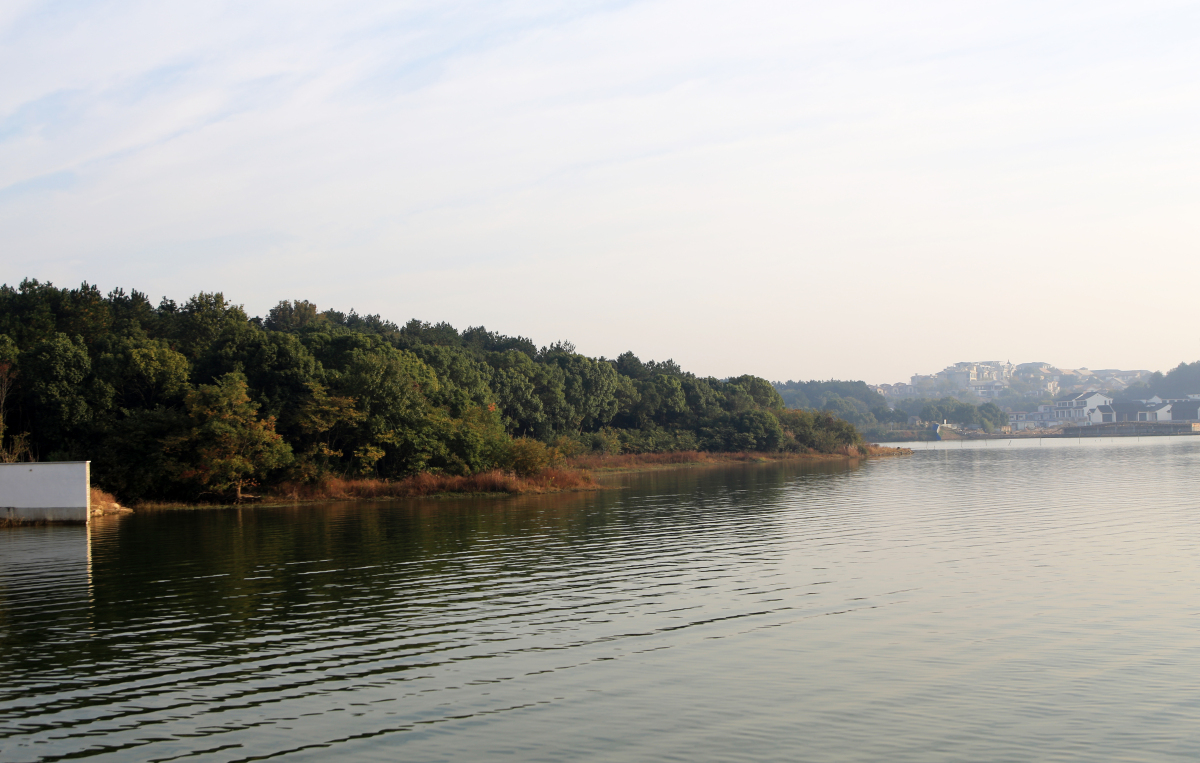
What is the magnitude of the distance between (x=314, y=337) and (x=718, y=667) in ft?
189

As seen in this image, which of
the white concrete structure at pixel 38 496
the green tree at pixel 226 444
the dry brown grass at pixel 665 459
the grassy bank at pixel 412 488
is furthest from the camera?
the dry brown grass at pixel 665 459

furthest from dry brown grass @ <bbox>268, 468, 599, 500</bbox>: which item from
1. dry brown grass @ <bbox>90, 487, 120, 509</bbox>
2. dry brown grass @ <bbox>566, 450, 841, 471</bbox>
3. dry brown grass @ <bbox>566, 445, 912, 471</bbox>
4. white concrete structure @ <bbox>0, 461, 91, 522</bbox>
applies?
dry brown grass @ <bbox>566, 450, 841, 471</bbox>

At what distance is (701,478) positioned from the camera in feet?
247

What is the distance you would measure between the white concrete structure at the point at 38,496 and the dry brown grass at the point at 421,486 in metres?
13.6

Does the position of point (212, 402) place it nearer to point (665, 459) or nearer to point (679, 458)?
point (665, 459)

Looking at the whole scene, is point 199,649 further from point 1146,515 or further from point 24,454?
point 24,454

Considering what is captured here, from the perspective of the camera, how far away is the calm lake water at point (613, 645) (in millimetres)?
11906

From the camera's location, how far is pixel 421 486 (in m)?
57.8

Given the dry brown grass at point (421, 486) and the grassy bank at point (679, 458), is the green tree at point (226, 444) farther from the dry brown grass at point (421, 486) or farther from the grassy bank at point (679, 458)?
the grassy bank at point (679, 458)

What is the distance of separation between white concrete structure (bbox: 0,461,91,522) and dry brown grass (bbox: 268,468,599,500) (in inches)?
534

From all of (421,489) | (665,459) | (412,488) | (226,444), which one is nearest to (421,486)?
(421,489)

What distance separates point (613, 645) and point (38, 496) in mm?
35705

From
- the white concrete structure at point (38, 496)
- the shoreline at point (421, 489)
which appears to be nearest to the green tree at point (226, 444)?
the shoreline at point (421, 489)

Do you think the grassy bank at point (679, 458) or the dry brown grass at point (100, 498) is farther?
the grassy bank at point (679, 458)
